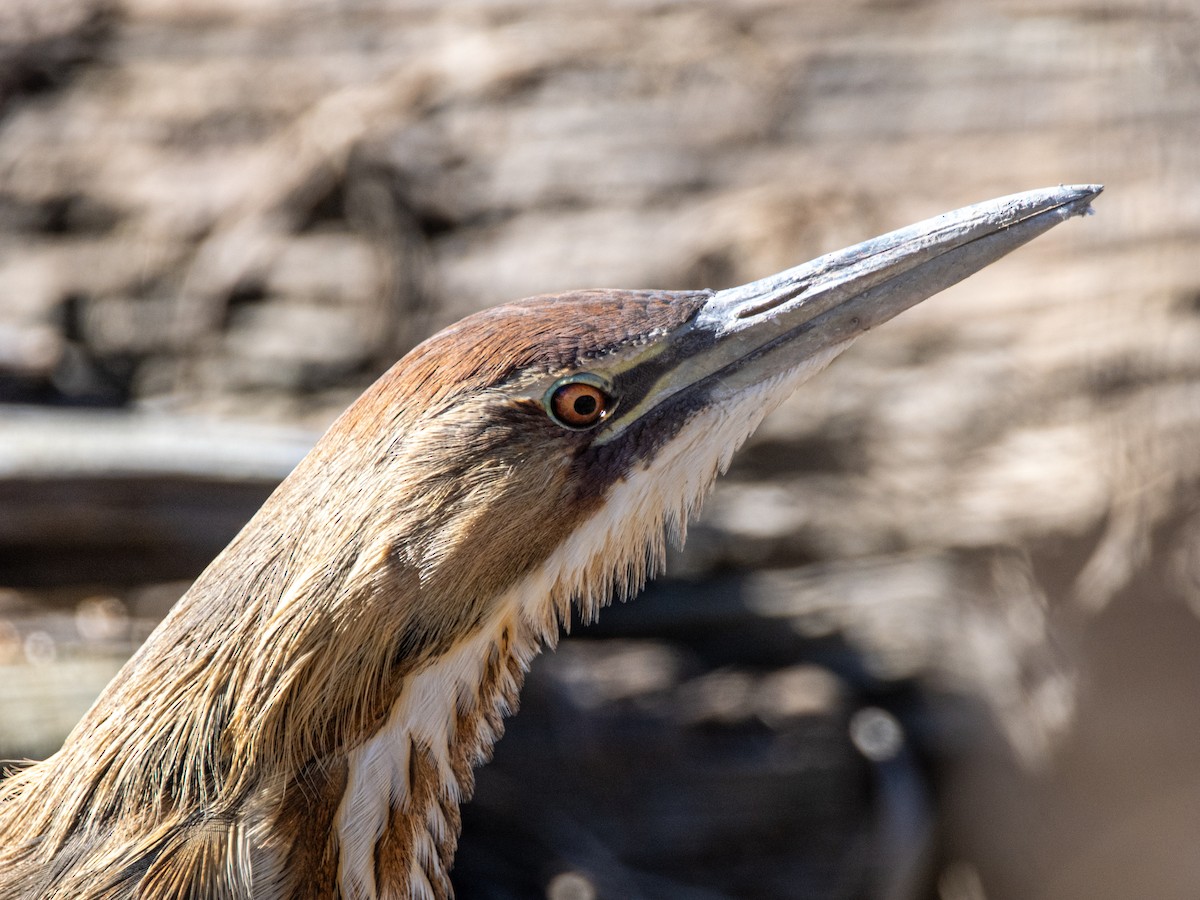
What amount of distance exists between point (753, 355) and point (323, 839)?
3.97 feet

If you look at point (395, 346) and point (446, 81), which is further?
point (446, 81)

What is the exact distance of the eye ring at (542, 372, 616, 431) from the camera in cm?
234

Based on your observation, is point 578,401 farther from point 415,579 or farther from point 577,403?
point 415,579

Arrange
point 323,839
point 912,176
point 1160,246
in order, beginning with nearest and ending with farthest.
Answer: point 323,839, point 1160,246, point 912,176

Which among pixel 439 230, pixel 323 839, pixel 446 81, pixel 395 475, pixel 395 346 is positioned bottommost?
pixel 323 839

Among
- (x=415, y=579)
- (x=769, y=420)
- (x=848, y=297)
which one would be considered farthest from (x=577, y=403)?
(x=769, y=420)

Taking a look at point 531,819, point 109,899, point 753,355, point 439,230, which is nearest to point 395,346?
point 439,230

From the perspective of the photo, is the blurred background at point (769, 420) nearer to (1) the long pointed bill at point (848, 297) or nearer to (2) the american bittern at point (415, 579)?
(2) the american bittern at point (415, 579)

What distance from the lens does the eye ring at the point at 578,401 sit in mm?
2338

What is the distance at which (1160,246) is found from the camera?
419cm

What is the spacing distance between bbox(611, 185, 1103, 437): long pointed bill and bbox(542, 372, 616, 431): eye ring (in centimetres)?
15

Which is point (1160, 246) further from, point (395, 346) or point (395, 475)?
point (395, 475)

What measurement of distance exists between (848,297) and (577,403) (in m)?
0.58

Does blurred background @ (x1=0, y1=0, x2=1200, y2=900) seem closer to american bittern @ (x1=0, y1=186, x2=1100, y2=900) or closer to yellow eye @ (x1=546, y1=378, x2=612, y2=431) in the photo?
american bittern @ (x1=0, y1=186, x2=1100, y2=900)
